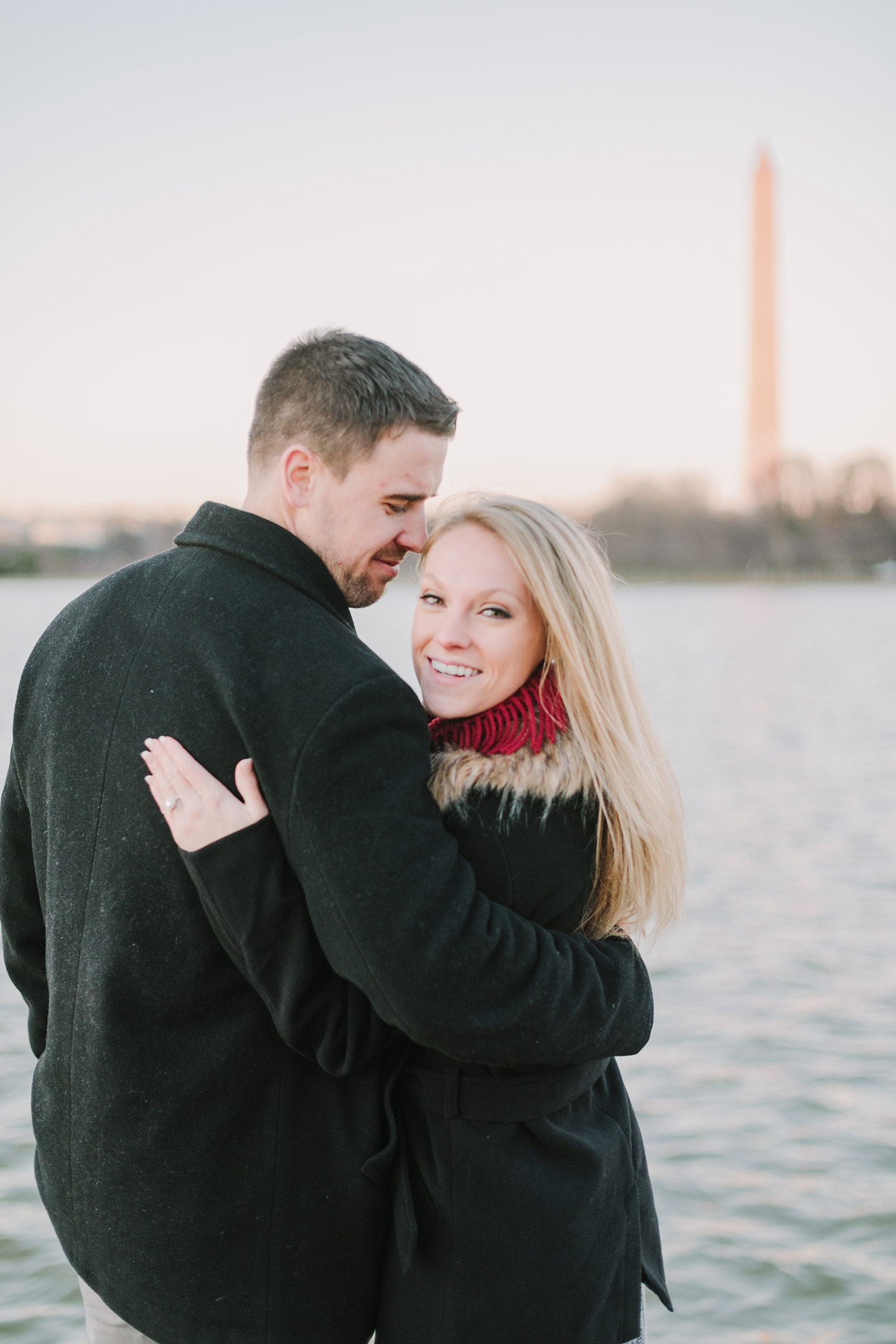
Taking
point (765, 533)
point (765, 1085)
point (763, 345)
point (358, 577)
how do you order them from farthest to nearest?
1. point (765, 533)
2. point (763, 345)
3. point (765, 1085)
4. point (358, 577)

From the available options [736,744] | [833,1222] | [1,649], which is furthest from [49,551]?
[833,1222]

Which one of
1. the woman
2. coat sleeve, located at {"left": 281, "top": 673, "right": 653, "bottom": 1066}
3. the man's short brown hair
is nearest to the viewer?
coat sleeve, located at {"left": 281, "top": 673, "right": 653, "bottom": 1066}

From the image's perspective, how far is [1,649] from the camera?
30.0 metres

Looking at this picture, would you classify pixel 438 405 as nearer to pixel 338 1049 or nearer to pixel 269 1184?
pixel 338 1049

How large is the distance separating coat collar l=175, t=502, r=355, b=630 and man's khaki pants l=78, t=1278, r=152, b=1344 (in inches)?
48.8

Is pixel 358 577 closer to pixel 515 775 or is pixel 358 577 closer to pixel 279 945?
pixel 515 775

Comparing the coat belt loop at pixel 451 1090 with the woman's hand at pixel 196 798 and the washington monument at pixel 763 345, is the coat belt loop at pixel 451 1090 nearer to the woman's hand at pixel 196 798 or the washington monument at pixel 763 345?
the woman's hand at pixel 196 798

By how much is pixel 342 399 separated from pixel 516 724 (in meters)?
0.65

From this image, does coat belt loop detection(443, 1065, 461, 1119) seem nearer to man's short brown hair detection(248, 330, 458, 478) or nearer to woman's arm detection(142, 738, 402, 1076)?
woman's arm detection(142, 738, 402, 1076)

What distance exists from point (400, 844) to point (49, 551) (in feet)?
159

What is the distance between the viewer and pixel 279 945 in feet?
5.96

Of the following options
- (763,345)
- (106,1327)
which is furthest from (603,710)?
(763,345)

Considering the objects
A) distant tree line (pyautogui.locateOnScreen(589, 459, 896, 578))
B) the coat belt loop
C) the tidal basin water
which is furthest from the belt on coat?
distant tree line (pyautogui.locateOnScreen(589, 459, 896, 578))

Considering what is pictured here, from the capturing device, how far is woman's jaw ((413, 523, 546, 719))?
7.10 feet
